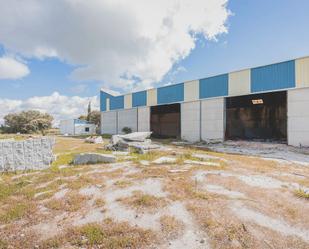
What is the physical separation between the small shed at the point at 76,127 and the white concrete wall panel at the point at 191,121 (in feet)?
89.4

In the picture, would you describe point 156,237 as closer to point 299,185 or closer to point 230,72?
point 299,185

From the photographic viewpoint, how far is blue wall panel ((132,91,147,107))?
2419 centimetres

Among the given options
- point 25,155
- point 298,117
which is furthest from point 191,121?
Answer: point 25,155

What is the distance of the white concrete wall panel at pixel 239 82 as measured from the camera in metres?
16.4

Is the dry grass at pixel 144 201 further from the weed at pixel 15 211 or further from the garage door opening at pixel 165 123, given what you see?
the garage door opening at pixel 165 123

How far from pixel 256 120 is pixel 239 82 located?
11054mm

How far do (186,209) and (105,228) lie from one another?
1634 millimetres

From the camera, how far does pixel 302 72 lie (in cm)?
1395

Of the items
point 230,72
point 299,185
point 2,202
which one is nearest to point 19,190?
point 2,202

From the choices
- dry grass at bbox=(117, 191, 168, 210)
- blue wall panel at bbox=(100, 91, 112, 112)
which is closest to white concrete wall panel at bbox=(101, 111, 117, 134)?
blue wall panel at bbox=(100, 91, 112, 112)

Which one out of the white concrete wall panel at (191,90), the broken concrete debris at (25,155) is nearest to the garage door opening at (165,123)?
the white concrete wall panel at (191,90)

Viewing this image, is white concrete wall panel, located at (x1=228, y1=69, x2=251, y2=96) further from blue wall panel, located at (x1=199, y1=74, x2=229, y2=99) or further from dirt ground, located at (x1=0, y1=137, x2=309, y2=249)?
dirt ground, located at (x1=0, y1=137, x2=309, y2=249)

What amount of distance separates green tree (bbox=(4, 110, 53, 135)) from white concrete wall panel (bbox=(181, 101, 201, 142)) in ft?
118

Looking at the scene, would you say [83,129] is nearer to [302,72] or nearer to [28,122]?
[28,122]
